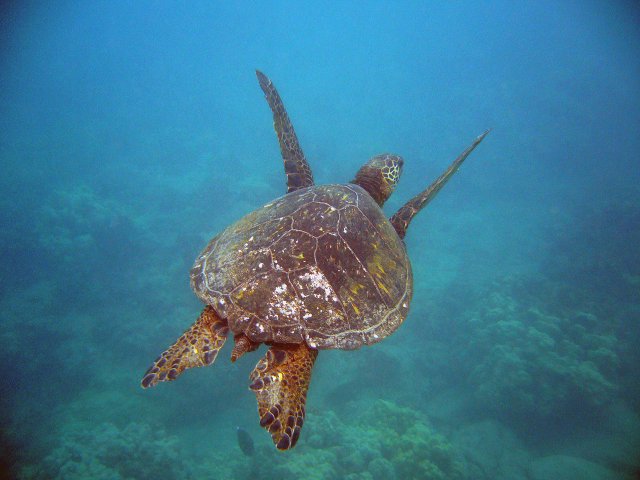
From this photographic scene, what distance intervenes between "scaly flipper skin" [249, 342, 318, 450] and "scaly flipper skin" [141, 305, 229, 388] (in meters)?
0.52

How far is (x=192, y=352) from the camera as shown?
262 cm

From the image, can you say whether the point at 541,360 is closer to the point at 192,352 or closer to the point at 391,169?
the point at 391,169

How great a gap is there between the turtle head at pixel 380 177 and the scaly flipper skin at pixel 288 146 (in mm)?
1023

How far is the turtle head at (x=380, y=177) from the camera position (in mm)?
4891

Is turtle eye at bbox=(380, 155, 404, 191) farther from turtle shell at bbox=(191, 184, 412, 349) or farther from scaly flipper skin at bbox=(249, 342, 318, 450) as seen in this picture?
scaly flipper skin at bbox=(249, 342, 318, 450)

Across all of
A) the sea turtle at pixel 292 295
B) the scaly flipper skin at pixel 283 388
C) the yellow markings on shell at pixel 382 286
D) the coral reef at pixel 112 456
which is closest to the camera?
the scaly flipper skin at pixel 283 388

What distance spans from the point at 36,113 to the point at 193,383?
5533cm

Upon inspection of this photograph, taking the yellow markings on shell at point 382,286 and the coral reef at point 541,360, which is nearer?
the yellow markings on shell at point 382,286

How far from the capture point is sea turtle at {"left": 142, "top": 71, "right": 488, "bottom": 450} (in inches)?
94.9

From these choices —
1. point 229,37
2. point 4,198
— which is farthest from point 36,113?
point 229,37

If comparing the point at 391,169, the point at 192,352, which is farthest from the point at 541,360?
the point at 192,352

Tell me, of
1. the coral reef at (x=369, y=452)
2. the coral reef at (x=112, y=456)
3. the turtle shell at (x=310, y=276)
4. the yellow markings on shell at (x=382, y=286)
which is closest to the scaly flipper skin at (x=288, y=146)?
A: the turtle shell at (x=310, y=276)

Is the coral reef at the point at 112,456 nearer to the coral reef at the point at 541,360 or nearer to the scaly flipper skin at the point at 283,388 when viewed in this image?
the scaly flipper skin at the point at 283,388

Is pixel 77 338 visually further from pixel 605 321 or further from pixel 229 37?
pixel 229 37
